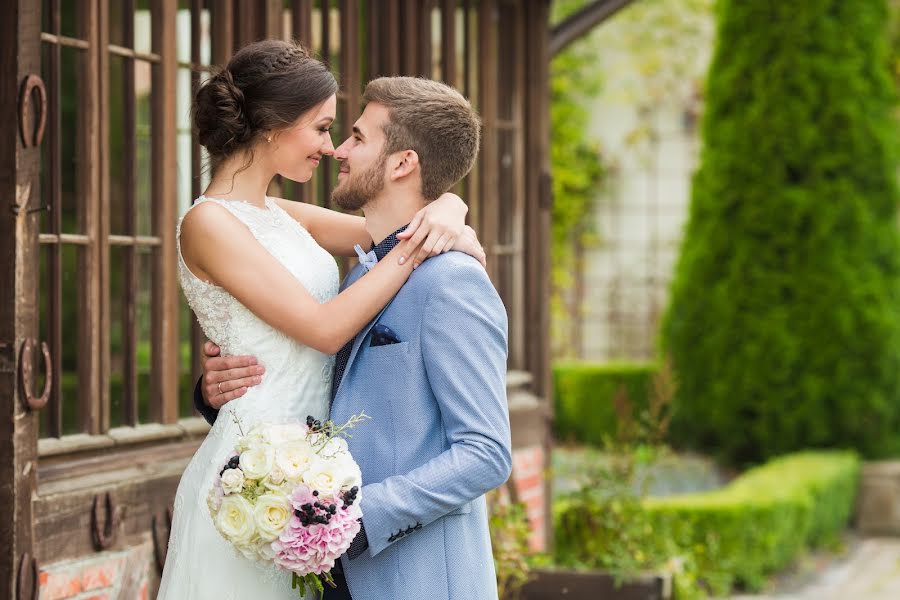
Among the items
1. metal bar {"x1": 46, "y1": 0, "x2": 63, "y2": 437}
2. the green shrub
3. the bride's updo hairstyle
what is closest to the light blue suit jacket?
the bride's updo hairstyle

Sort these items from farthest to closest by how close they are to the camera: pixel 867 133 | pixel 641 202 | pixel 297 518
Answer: pixel 641 202 → pixel 867 133 → pixel 297 518

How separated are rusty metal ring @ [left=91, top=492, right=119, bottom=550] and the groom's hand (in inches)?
41.0

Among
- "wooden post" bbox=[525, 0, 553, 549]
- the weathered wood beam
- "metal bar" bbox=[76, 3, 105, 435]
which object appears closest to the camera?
"metal bar" bbox=[76, 3, 105, 435]

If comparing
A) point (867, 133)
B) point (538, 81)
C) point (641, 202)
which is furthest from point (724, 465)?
point (641, 202)

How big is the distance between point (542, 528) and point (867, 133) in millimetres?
4906

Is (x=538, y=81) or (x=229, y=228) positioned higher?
(x=538, y=81)

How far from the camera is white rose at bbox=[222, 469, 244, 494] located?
231cm

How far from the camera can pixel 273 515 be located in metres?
2.28

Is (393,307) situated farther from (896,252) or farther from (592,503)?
(896,252)

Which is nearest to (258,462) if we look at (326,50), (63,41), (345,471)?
(345,471)

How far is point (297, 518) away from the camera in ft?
7.45

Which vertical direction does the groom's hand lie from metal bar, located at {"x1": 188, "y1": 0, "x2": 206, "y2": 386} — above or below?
below

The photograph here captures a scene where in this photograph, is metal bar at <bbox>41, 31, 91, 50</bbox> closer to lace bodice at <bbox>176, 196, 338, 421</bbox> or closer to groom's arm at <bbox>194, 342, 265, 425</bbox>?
lace bodice at <bbox>176, 196, 338, 421</bbox>

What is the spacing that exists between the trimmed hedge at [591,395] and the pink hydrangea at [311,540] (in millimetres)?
11106
